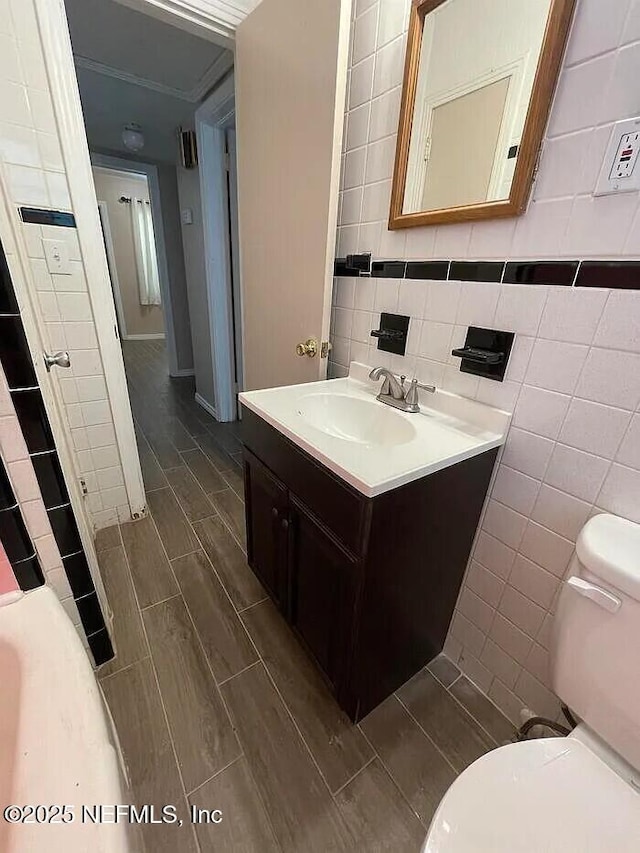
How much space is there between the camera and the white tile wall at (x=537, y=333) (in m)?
0.67

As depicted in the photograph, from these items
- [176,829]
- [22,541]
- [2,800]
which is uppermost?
[22,541]

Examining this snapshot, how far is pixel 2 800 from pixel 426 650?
→ 106cm

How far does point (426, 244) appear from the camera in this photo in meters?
1.00

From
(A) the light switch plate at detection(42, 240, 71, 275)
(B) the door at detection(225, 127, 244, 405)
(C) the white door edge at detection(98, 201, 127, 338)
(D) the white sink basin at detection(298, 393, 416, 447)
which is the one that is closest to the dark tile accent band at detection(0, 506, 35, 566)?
(D) the white sink basin at detection(298, 393, 416, 447)

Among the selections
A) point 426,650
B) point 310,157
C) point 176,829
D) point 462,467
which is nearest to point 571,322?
point 462,467

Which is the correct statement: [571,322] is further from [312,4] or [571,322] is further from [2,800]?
[2,800]

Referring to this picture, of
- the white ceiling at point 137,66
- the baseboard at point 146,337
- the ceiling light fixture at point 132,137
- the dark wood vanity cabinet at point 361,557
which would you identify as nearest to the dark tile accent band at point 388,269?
the dark wood vanity cabinet at point 361,557

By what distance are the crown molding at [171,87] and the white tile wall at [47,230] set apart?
105 centimetres

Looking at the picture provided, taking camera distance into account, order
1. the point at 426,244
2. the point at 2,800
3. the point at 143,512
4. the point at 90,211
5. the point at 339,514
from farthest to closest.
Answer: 1. the point at 143,512
2. the point at 90,211
3. the point at 426,244
4. the point at 339,514
5. the point at 2,800

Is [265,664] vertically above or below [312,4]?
below

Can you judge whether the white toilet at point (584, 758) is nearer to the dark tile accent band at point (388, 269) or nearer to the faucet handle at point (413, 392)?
the faucet handle at point (413, 392)

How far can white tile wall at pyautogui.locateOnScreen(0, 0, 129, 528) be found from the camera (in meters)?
1.09

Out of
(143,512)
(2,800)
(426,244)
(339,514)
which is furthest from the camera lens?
(143,512)

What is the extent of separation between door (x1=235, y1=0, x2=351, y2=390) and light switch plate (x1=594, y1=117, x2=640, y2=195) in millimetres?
716
